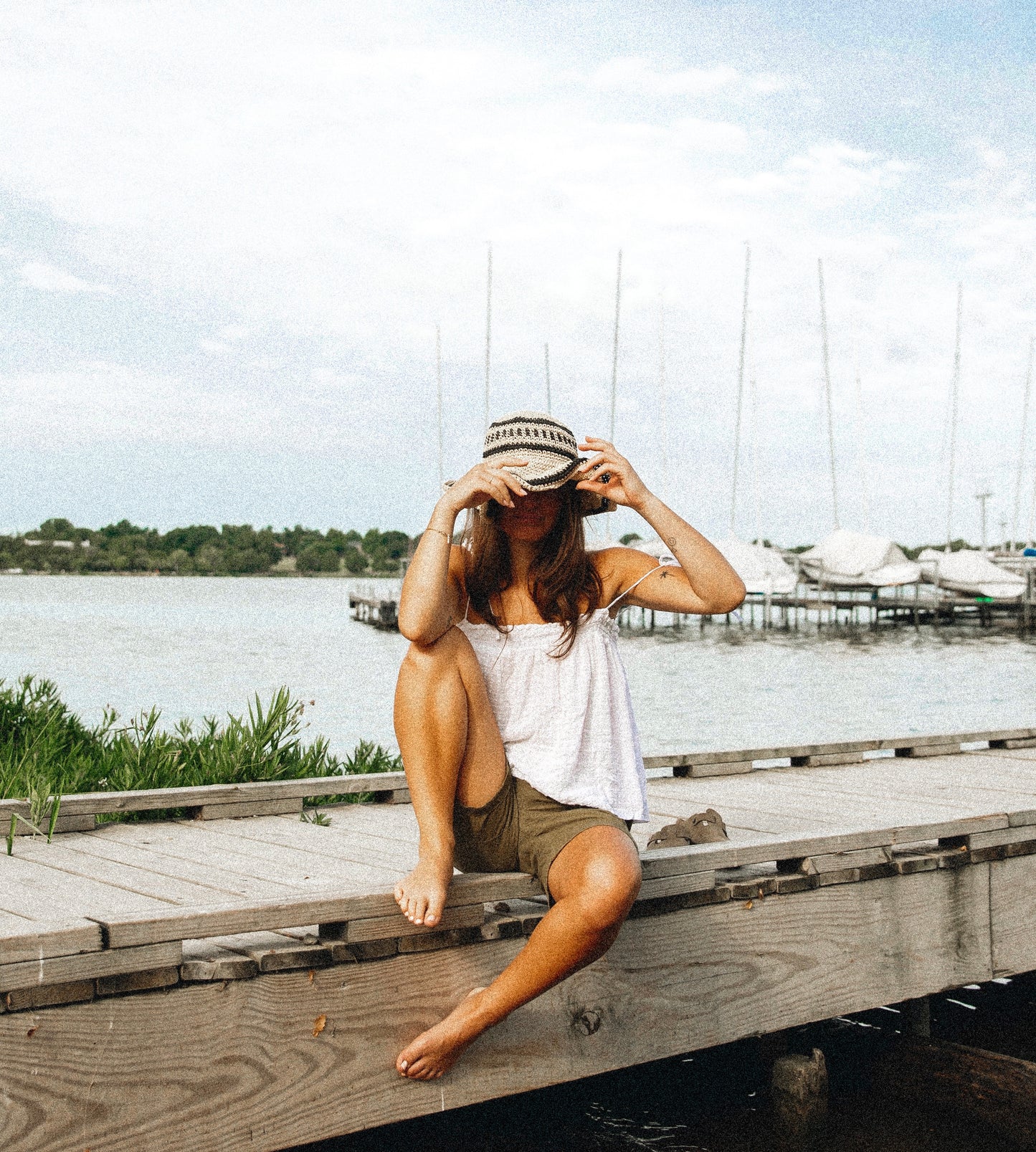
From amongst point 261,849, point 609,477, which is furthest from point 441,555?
point 261,849

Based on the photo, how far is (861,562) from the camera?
5853 cm

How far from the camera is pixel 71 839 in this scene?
15.7 ft

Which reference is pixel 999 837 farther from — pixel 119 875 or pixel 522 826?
pixel 119 875

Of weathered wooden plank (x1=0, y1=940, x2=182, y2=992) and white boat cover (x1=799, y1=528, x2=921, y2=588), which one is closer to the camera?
weathered wooden plank (x1=0, y1=940, x2=182, y2=992)

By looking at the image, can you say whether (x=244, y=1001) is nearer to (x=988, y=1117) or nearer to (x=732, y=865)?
(x=732, y=865)

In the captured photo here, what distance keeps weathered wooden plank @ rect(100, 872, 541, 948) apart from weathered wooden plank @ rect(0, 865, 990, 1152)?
0.15 metres

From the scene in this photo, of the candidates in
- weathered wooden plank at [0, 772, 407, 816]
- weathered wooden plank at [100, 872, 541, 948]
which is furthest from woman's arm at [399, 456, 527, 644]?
weathered wooden plank at [0, 772, 407, 816]

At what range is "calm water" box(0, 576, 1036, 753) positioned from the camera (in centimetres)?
2650

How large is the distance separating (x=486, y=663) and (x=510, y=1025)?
3.27 feet

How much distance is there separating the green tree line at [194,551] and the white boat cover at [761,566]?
60.9m

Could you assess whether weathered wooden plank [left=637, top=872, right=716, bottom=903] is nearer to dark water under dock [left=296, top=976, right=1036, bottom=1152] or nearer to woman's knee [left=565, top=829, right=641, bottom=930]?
woman's knee [left=565, top=829, right=641, bottom=930]

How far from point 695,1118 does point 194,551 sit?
132637 millimetres

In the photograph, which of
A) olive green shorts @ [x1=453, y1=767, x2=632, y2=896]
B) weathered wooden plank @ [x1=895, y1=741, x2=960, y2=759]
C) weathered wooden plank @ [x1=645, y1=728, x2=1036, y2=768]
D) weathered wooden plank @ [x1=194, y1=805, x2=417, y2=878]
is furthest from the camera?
weathered wooden plank @ [x1=895, y1=741, x2=960, y2=759]

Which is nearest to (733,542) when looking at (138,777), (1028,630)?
(1028,630)
